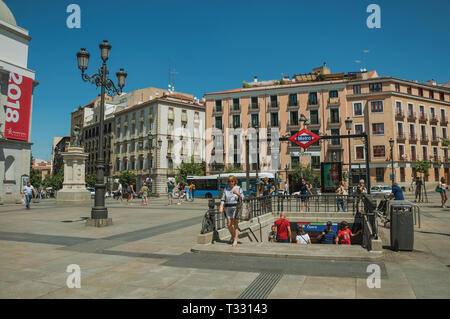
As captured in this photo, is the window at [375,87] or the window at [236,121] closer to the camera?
the window at [375,87]

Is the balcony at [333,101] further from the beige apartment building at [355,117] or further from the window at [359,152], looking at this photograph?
the window at [359,152]

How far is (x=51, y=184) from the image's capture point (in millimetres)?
67250

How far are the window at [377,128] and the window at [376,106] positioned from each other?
1989mm

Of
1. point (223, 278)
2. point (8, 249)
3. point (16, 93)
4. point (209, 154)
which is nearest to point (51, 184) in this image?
point (209, 154)

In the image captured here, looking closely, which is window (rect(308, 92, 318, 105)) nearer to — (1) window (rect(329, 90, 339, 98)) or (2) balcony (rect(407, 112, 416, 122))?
(1) window (rect(329, 90, 339, 98))

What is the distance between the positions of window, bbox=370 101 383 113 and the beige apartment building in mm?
129

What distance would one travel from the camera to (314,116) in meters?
47.2

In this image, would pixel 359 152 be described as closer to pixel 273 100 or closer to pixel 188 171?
pixel 273 100

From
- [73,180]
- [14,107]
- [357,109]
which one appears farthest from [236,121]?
[73,180]

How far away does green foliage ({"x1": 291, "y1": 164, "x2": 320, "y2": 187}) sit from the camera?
4223 cm

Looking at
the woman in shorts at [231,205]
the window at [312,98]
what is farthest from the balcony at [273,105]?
the woman in shorts at [231,205]

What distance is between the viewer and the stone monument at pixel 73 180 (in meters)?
21.6

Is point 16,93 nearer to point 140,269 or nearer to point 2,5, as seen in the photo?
point 2,5

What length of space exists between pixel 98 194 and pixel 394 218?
8.88 metres
